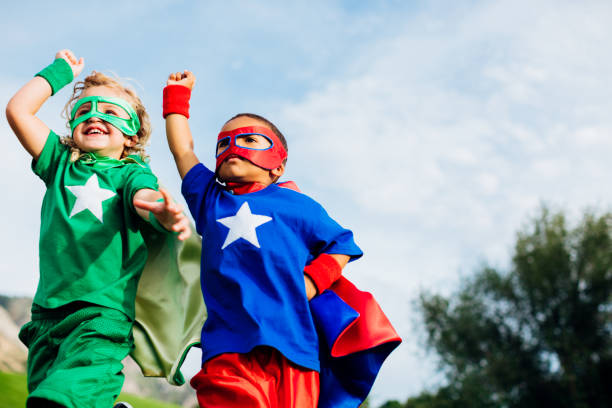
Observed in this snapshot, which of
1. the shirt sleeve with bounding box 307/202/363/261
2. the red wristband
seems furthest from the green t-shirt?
the shirt sleeve with bounding box 307/202/363/261

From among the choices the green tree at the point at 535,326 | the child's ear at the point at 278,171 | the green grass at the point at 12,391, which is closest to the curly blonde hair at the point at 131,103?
the child's ear at the point at 278,171

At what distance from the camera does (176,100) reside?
3.28m

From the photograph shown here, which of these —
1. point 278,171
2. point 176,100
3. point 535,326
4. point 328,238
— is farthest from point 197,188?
point 535,326

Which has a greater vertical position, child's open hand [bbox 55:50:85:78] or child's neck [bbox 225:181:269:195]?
child's open hand [bbox 55:50:85:78]

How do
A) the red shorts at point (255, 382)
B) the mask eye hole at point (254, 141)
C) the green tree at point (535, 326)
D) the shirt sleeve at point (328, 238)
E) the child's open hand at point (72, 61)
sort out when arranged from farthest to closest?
the green tree at point (535, 326) < the child's open hand at point (72, 61) < the mask eye hole at point (254, 141) < the shirt sleeve at point (328, 238) < the red shorts at point (255, 382)

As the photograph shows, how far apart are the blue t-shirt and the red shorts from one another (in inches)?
2.3

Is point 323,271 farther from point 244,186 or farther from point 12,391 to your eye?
point 12,391

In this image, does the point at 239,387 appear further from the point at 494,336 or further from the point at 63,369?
the point at 494,336

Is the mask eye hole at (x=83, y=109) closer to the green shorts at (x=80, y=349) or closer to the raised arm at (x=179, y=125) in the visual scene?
the raised arm at (x=179, y=125)

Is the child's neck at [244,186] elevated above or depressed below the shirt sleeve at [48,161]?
above

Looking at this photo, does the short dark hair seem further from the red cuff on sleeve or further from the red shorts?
the red shorts

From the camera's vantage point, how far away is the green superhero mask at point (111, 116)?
314 centimetres

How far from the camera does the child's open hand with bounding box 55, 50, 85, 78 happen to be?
3281 mm

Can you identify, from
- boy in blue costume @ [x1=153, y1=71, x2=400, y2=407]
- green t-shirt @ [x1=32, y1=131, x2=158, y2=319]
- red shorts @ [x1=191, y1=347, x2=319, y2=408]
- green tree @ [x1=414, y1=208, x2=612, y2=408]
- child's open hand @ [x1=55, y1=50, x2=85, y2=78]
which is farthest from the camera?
green tree @ [x1=414, y1=208, x2=612, y2=408]
